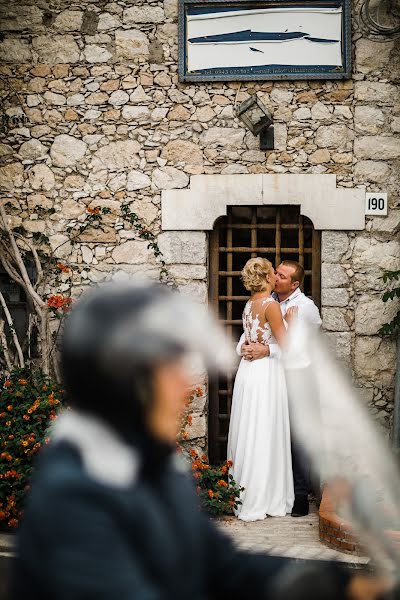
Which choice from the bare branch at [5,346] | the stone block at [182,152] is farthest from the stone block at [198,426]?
the stone block at [182,152]

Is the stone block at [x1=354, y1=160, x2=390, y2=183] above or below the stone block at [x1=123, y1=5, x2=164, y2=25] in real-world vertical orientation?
below

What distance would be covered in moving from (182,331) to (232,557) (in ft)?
1.70

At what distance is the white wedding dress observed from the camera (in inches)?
239

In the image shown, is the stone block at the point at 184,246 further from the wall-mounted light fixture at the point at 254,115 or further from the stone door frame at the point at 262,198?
the wall-mounted light fixture at the point at 254,115

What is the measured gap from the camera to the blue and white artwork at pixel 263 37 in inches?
265

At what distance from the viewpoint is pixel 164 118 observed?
6879mm

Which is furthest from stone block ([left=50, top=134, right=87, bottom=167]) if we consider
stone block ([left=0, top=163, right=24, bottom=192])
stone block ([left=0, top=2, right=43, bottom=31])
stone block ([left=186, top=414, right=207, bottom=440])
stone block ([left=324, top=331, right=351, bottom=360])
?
stone block ([left=324, top=331, right=351, bottom=360])

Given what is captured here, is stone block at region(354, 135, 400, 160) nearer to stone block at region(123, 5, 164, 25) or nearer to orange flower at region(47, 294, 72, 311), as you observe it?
stone block at region(123, 5, 164, 25)

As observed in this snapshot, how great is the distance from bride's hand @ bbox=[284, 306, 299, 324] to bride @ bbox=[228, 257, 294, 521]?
0.20 metres

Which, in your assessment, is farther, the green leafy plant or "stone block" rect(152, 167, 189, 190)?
"stone block" rect(152, 167, 189, 190)

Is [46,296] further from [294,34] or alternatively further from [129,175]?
[294,34]

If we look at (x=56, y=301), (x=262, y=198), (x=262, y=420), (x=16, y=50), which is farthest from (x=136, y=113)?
(x=262, y=420)

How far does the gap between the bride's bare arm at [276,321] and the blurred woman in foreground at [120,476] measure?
4.31 meters

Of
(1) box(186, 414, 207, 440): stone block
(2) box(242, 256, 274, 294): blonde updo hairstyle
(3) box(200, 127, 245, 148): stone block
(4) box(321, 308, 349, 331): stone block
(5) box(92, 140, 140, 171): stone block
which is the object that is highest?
(3) box(200, 127, 245, 148): stone block
